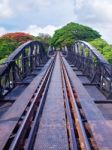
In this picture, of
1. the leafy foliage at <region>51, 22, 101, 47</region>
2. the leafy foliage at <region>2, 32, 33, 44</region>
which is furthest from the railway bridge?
the leafy foliage at <region>51, 22, 101, 47</region>

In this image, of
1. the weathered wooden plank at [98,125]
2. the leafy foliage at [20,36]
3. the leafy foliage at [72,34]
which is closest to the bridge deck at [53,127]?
the weathered wooden plank at [98,125]

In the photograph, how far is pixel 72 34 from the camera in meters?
83.4

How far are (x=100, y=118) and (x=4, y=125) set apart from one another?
218cm

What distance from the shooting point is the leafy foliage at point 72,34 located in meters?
80.2

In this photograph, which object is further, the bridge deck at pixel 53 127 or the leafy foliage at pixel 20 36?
the leafy foliage at pixel 20 36

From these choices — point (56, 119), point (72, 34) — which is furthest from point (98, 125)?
point (72, 34)

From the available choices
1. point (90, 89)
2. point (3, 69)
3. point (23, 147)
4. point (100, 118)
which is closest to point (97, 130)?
point (100, 118)

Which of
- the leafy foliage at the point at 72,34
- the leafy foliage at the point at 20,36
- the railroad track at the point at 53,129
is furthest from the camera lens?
the leafy foliage at the point at 72,34

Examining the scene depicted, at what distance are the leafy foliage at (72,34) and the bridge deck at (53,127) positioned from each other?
6823 centimetres

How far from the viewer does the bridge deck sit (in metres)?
6.46

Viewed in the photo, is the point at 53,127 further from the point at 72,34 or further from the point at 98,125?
the point at 72,34

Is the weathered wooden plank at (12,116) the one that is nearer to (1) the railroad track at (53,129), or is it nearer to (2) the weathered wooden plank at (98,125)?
(1) the railroad track at (53,129)

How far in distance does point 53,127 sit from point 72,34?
76.7 meters

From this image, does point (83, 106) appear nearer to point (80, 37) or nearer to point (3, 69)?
point (3, 69)
